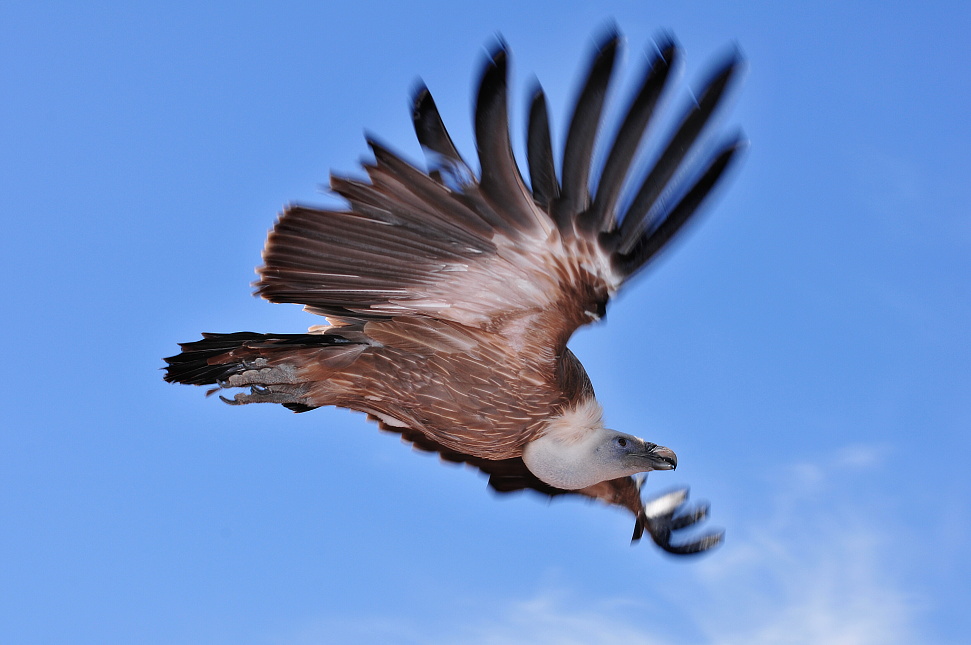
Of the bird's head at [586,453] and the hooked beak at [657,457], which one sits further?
the hooked beak at [657,457]

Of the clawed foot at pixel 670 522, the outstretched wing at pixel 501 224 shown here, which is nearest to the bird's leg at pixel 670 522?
the clawed foot at pixel 670 522

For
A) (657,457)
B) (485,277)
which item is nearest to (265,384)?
(485,277)

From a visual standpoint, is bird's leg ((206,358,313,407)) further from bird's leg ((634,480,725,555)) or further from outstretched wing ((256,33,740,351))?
bird's leg ((634,480,725,555))

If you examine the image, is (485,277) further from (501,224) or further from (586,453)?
(586,453)

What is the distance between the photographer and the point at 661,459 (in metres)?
7.60

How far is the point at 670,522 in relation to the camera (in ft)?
28.7

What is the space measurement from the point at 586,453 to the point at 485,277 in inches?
71.7

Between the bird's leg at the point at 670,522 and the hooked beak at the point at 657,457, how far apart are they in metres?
1.14

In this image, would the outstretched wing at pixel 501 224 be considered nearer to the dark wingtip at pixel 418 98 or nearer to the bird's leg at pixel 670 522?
the dark wingtip at pixel 418 98

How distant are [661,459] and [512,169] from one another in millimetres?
2979

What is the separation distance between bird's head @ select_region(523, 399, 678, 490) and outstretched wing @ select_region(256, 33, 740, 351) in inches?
39.3

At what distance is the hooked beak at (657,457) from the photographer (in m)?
7.60

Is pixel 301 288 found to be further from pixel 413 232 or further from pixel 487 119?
pixel 487 119

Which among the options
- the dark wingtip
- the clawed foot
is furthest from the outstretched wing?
the clawed foot
